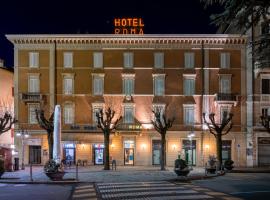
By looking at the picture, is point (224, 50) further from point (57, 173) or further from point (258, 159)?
point (57, 173)

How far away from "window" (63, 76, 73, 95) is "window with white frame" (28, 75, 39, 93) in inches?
126

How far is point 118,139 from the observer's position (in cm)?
6694

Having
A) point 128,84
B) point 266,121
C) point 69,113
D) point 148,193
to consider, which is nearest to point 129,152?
point 128,84

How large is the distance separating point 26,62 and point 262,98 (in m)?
27.6

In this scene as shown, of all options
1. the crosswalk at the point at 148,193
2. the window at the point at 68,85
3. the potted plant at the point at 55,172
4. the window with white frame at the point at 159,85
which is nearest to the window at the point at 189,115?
the window with white frame at the point at 159,85

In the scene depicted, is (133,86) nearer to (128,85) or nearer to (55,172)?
(128,85)

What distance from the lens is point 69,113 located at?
6650 cm

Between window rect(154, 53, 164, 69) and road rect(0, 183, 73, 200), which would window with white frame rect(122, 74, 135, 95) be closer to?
window rect(154, 53, 164, 69)

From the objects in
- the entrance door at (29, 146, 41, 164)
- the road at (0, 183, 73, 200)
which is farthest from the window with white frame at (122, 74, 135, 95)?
the road at (0, 183, 73, 200)

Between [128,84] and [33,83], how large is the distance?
11017mm

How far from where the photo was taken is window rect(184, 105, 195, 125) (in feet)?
218

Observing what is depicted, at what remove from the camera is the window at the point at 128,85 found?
66.4 m

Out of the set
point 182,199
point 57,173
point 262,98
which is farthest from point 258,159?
point 182,199

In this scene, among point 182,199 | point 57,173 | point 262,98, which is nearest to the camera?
point 182,199
